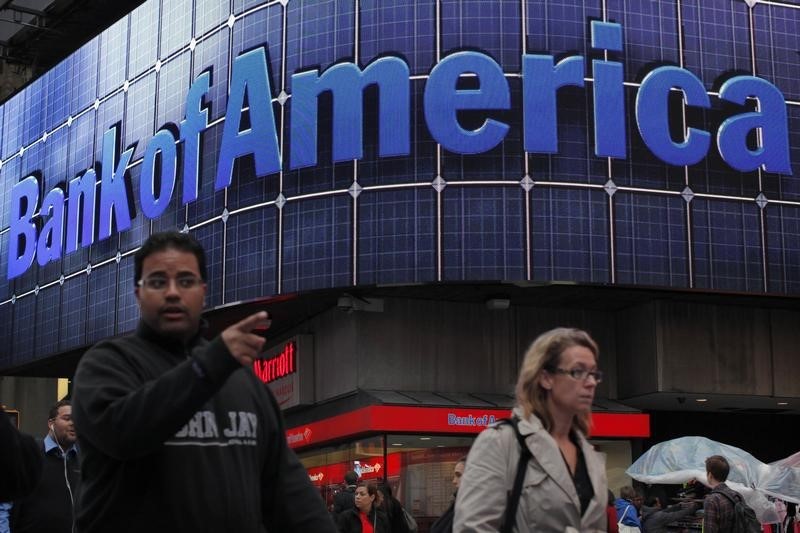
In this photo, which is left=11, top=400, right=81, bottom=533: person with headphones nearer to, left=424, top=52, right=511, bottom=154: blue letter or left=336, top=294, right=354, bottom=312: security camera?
left=336, top=294, right=354, bottom=312: security camera

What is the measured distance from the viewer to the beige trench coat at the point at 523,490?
14.7 ft

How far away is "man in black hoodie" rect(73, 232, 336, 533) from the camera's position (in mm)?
3357

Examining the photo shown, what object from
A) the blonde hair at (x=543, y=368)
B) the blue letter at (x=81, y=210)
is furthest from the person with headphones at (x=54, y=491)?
the blue letter at (x=81, y=210)

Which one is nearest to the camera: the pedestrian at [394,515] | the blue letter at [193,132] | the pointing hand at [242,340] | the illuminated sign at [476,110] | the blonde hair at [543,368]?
the pointing hand at [242,340]

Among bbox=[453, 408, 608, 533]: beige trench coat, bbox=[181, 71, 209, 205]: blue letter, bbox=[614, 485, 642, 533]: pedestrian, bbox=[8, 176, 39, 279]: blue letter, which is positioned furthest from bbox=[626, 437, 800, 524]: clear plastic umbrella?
bbox=[8, 176, 39, 279]: blue letter

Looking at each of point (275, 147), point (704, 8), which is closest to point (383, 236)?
point (275, 147)

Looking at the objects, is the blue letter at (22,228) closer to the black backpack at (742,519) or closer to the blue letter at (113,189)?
the blue letter at (113,189)

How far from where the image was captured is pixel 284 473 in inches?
160

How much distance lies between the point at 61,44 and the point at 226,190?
1675 cm

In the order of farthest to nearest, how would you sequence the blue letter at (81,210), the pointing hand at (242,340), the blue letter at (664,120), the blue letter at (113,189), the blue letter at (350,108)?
1. the blue letter at (81,210)
2. the blue letter at (113,189)
3. the blue letter at (664,120)
4. the blue letter at (350,108)
5. the pointing hand at (242,340)

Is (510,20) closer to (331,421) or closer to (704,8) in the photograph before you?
(704,8)

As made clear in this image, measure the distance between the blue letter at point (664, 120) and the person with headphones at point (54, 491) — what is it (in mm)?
15556

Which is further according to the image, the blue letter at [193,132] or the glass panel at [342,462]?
the blue letter at [193,132]

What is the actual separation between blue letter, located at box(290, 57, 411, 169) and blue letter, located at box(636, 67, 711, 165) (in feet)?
13.8
